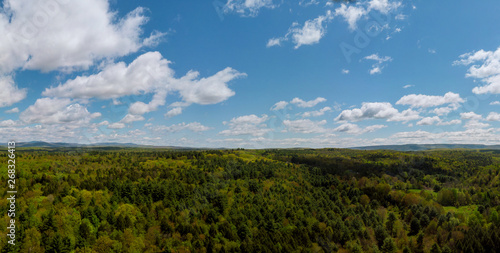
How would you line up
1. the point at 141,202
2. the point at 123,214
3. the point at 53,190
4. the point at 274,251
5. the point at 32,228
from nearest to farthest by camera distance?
the point at 32,228
the point at 274,251
the point at 123,214
the point at 53,190
the point at 141,202

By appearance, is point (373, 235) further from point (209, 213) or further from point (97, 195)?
point (97, 195)

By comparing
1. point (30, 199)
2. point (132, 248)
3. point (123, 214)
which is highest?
point (30, 199)

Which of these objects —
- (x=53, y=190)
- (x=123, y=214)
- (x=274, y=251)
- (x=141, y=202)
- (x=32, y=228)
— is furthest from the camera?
(x=141, y=202)

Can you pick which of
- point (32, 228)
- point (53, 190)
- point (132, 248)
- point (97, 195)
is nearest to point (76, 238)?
point (32, 228)

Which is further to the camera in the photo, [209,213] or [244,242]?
[209,213]

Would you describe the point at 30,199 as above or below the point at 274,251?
above

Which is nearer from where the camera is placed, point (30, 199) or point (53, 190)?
point (30, 199)

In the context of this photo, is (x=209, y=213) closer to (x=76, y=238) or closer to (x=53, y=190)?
(x=76, y=238)

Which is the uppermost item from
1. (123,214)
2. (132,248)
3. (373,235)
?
(123,214)

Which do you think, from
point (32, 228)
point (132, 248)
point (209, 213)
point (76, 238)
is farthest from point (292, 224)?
point (32, 228)
